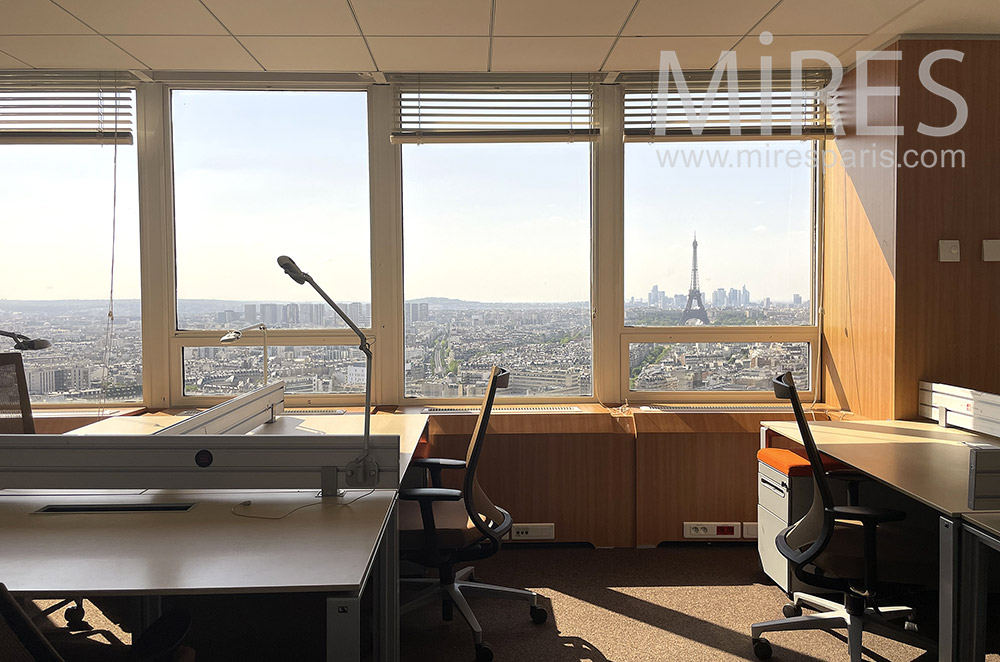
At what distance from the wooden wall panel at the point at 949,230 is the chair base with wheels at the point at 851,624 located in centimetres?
123

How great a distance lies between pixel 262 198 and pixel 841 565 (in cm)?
356

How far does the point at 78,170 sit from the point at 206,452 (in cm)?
293

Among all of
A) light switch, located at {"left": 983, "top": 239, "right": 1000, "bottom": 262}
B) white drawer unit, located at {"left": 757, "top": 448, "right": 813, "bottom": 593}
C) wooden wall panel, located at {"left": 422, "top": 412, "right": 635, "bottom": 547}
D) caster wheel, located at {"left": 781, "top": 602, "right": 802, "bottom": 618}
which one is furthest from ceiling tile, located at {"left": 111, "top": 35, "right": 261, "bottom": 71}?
light switch, located at {"left": 983, "top": 239, "right": 1000, "bottom": 262}

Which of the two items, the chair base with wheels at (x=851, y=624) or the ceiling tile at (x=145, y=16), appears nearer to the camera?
the chair base with wheels at (x=851, y=624)

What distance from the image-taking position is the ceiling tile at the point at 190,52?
11.3 ft

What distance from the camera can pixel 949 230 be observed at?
349 centimetres

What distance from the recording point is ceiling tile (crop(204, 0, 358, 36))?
9.98 ft

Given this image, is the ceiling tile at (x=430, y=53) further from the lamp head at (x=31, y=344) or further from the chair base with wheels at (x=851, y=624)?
the chair base with wheels at (x=851, y=624)

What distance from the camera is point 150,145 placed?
4.13m

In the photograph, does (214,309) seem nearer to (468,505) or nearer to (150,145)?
(150,145)

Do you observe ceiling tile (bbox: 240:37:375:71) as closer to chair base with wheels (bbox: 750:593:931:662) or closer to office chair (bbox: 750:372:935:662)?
office chair (bbox: 750:372:935:662)

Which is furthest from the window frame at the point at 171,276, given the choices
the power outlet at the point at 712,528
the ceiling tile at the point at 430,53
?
the power outlet at the point at 712,528

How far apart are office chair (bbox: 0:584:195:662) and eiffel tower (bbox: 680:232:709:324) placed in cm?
330

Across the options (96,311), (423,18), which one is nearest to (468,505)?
(423,18)
